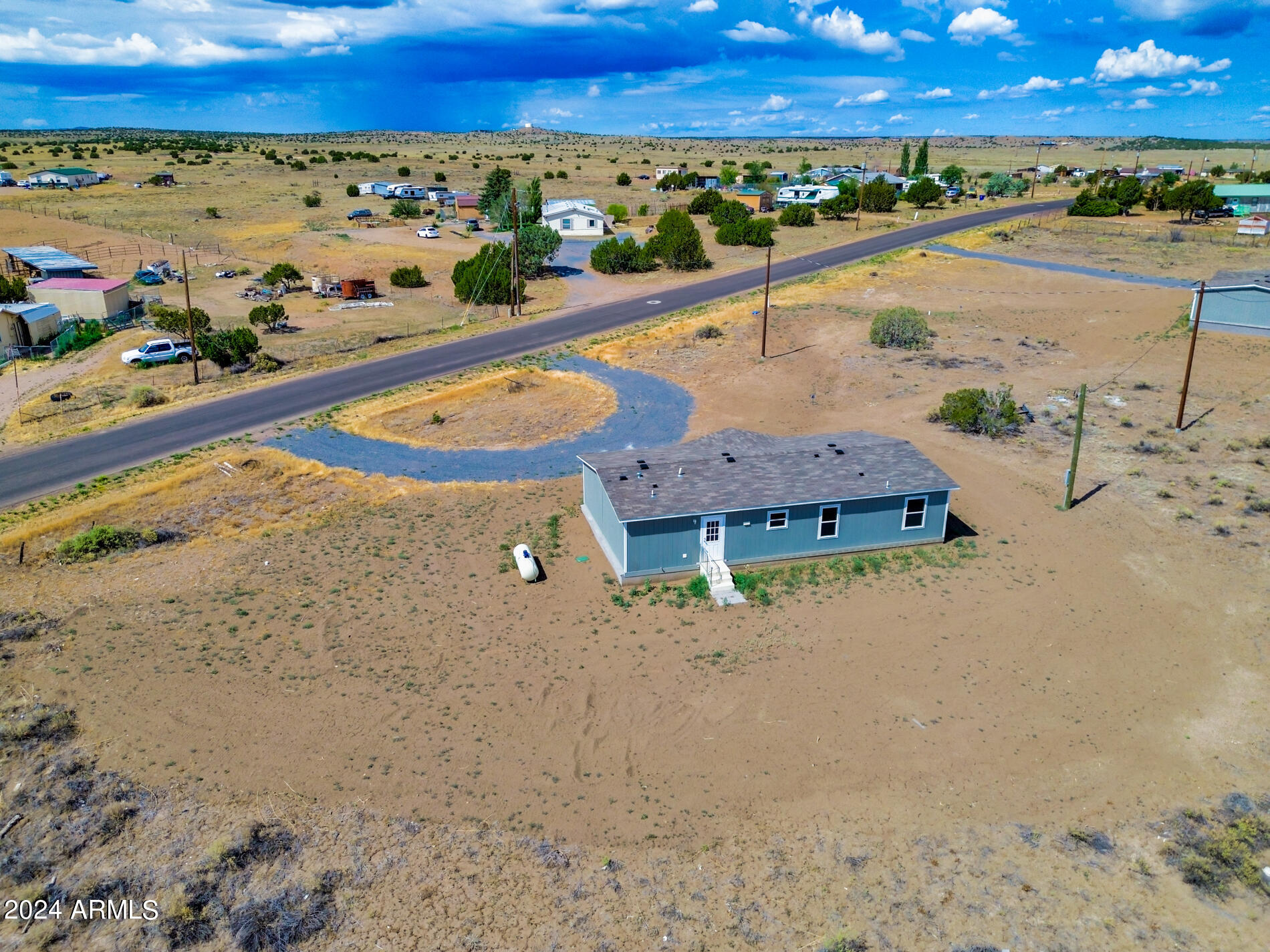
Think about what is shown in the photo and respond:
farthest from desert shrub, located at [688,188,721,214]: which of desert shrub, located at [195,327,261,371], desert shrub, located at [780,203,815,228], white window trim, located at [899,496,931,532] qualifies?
white window trim, located at [899,496,931,532]

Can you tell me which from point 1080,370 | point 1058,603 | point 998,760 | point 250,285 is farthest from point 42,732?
point 250,285

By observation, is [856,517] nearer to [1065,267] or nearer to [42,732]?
[42,732]

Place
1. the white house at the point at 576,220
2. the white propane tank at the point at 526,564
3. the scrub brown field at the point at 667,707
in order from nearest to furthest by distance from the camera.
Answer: the scrub brown field at the point at 667,707, the white propane tank at the point at 526,564, the white house at the point at 576,220

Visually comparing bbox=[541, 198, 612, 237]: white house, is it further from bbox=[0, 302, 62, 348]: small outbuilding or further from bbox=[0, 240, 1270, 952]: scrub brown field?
bbox=[0, 240, 1270, 952]: scrub brown field

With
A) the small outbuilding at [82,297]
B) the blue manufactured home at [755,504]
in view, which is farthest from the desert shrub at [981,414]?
the small outbuilding at [82,297]

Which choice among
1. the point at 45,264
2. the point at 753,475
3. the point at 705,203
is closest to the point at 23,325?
the point at 45,264

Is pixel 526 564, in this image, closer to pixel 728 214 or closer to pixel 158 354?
pixel 158 354

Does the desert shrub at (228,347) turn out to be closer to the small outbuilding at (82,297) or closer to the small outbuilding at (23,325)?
the small outbuilding at (23,325)
